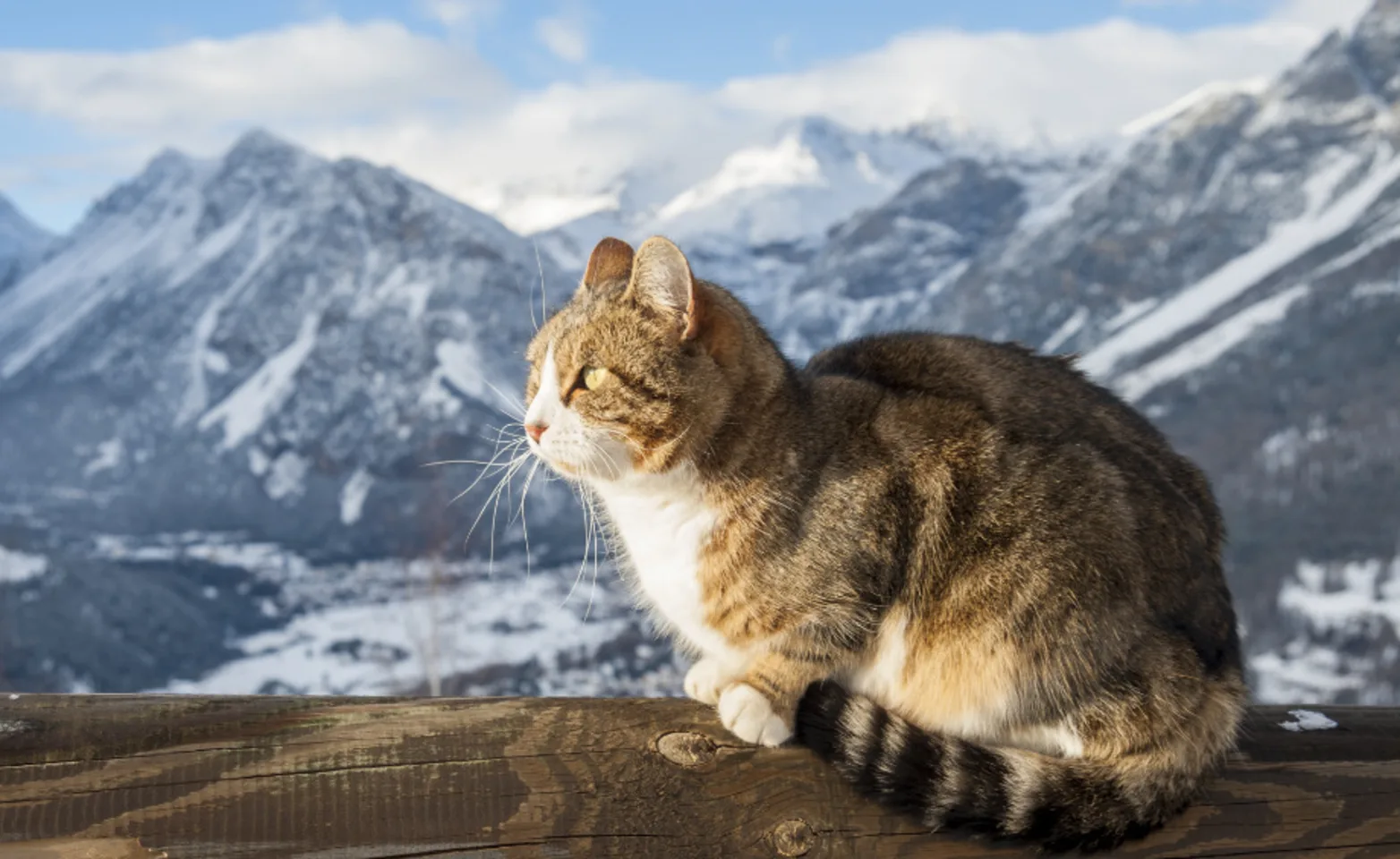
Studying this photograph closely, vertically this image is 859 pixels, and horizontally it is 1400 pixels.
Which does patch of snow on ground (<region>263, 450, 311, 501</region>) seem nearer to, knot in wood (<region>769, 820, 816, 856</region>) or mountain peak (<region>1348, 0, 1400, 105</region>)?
knot in wood (<region>769, 820, 816, 856</region>)

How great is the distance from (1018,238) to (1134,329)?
2739 centimetres

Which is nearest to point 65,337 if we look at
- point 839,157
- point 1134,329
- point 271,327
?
point 271,327

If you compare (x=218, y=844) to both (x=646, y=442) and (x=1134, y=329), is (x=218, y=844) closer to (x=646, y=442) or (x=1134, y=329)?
(x=646, y=442)

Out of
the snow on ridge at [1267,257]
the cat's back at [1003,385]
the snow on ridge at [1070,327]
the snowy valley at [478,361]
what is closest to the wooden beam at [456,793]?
the cat's back at [1003,385]

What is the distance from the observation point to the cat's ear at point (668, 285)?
114 inches

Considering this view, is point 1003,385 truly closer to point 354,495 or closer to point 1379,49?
point 354,495

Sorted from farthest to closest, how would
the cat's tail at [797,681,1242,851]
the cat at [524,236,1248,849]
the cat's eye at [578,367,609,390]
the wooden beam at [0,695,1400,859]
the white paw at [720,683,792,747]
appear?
1. the cat's eye at [578,367,609,390]
2. the cat at [524,236,1248,849]
3. the white paw at [720,683,792,747]
4. the cat's tail at [797,681,1242,851]
5. the wooden beam at [0,695,1400,859]

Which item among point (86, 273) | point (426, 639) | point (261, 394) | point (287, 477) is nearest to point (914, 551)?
point (426, 639)

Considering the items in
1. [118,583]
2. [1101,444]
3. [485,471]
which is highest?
[1101,444]

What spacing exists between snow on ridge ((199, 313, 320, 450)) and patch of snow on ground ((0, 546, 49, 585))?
36.5m

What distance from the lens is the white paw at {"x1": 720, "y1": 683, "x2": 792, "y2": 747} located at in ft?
8.70

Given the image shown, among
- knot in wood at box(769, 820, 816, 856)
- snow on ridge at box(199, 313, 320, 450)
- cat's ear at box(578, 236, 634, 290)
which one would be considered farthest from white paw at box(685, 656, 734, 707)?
snow on ridge at box(199, 313, 320, 450)

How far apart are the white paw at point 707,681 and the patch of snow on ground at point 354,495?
72.5 meters

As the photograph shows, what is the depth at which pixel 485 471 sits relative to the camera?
10.1 feet
